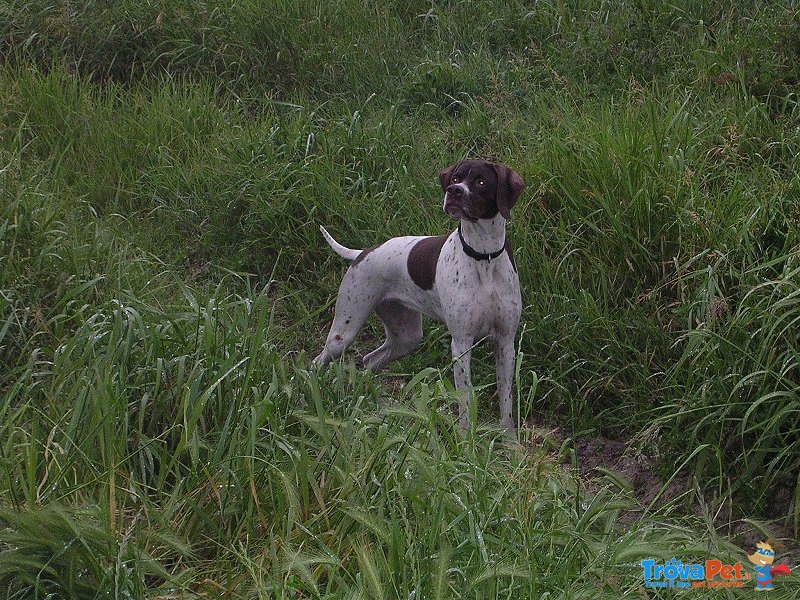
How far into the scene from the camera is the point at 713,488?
4.11 metres

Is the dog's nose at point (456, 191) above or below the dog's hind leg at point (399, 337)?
above

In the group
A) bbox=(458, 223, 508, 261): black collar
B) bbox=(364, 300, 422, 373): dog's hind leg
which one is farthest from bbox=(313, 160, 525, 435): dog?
bbox=(364, 300, 422, 373): dog's hind leg

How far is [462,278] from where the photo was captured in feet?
15.2

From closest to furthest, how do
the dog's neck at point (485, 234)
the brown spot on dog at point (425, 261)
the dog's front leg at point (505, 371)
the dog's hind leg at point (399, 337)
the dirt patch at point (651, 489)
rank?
the dirt patch at point (651, 489)
the dog's neck at point (485, 234)
the dog's front leg at point (505, 371)
the brown spot on dog at point (425, 261)
the dog's hind leg at point (399, 337)

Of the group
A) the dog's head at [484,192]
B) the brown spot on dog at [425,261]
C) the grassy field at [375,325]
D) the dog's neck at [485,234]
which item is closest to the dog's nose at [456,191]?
the dog's head at [484,192]

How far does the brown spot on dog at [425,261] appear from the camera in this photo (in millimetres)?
4855

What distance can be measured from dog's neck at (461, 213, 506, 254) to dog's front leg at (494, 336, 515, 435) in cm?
42

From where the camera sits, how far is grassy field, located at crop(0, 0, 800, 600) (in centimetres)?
298

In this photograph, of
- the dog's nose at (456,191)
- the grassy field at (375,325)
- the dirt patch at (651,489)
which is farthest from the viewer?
the dog's nose at (456,191)

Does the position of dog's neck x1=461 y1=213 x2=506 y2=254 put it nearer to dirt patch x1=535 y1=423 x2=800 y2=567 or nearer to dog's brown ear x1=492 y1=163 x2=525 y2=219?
dog's brown ear x1=492 y1=163 x2=525 y2=219

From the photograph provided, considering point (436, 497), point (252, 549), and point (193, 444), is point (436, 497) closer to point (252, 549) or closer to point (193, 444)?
point (252, 549)

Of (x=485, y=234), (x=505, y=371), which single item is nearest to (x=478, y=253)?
(x=485, y=234)

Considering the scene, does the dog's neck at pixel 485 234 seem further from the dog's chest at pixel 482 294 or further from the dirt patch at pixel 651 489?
the dirt patch at pixel 651 489

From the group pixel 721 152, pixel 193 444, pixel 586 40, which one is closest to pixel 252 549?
pixel 193 444
